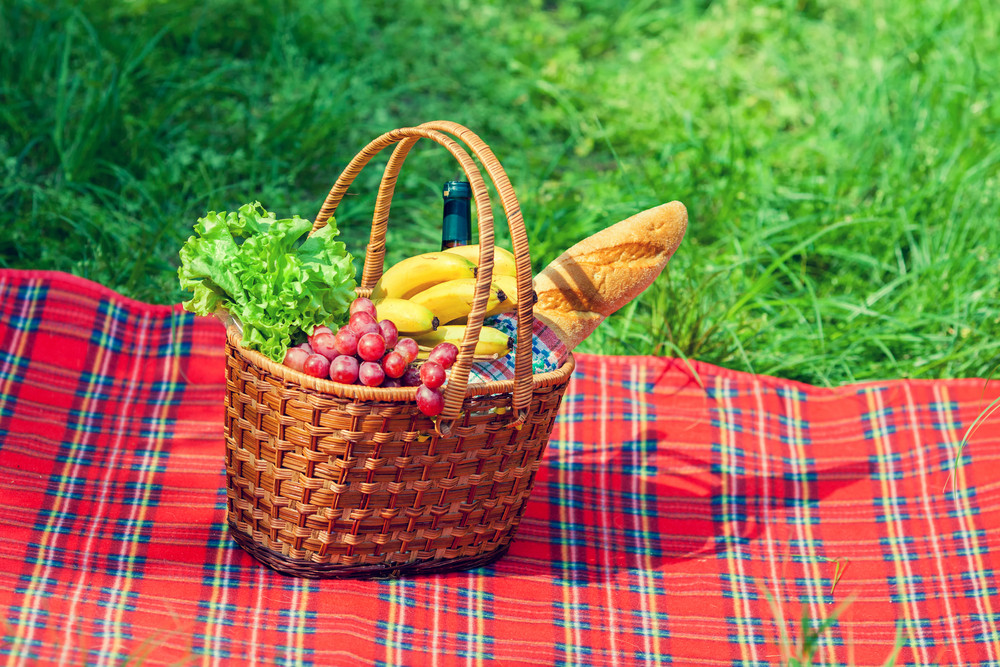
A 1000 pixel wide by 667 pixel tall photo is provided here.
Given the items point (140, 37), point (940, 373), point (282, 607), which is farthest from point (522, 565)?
point (140, 37)

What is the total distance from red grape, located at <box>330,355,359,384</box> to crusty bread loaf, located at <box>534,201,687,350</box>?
0.50 metres

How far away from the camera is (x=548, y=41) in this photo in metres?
4.70

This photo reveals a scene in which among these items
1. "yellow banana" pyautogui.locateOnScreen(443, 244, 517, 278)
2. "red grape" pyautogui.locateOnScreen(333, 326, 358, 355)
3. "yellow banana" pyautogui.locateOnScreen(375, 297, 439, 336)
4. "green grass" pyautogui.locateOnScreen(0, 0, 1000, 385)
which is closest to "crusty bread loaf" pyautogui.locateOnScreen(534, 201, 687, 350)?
"yellow banana" pyautogui.locateOnScreen(443, 244, 517, 278)

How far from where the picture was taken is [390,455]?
169cm

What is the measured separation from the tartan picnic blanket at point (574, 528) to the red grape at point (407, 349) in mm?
531

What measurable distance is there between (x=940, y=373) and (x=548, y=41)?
110 inches

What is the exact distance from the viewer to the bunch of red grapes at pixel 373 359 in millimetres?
1577

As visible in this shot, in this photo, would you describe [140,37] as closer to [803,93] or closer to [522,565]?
[522,565]

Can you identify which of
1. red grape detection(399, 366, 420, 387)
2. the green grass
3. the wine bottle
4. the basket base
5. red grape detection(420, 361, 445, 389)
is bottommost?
the basket base

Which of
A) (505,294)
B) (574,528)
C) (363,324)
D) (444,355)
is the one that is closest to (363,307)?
(363,324)

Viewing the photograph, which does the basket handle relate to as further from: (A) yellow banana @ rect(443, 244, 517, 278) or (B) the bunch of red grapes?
(A) yellow banana @ rect(443, 244, 517, 278)

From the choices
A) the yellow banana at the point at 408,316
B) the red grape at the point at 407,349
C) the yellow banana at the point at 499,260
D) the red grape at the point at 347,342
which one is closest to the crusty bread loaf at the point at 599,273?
the yellow banana at the point at 499,260

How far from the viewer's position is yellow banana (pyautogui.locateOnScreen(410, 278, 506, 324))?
1826mm

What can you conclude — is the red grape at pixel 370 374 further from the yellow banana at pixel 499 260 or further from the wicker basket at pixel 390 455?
the yellow banana at pixel 499 260
